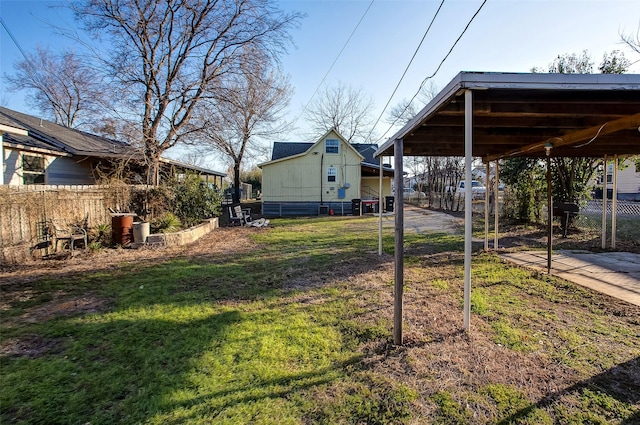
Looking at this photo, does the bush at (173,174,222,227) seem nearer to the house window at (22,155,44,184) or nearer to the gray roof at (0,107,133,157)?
the gray roof at (0,107,133,157)

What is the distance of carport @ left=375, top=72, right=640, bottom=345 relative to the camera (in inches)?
110

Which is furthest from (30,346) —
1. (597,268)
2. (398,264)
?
(597,268)

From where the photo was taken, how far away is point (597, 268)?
19.3 ft

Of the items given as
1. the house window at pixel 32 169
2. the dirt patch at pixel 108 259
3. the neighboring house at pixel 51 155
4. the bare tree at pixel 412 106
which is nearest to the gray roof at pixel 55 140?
the neighboring house at pixel 51 155

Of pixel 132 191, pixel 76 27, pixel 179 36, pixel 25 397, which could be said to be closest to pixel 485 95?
pixel 25 397

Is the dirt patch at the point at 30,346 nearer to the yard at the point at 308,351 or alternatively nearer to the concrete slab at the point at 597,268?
the yard at the point at 308,351

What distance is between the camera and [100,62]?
38.2ft

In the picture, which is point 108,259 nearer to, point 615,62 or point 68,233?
point 68,233

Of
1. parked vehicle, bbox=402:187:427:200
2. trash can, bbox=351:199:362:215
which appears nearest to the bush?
trash can, bbox=351:199:362:215

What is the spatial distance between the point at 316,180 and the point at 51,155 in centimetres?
1261

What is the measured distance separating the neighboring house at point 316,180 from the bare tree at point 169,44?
696cm

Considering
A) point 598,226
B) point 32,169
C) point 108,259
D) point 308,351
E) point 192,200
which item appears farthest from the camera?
point 598,226

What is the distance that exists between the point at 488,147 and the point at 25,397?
8.02 meters

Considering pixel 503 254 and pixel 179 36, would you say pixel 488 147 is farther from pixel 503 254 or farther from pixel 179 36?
pixel 179 36
